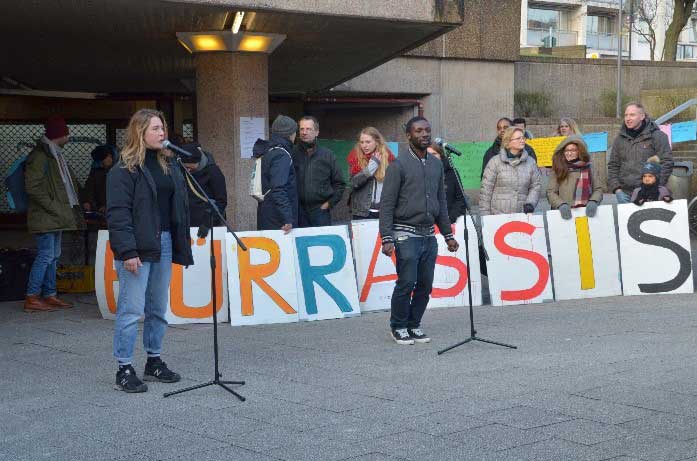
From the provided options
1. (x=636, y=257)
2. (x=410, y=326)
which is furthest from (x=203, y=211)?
(x=636, y=257)

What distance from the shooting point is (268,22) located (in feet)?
39.6

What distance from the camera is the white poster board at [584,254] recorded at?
1135 cm

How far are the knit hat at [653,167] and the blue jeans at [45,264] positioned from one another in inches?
249

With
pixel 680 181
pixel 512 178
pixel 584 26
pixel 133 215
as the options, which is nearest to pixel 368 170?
pixel 512 178

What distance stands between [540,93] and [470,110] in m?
3.23

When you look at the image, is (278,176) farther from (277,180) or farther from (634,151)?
(634,151)

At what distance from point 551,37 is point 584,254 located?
5679cm

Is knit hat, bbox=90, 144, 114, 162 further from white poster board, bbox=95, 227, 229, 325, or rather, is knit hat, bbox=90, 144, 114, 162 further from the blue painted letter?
the blue painted letter

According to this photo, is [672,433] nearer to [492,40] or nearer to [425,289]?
[425,289]

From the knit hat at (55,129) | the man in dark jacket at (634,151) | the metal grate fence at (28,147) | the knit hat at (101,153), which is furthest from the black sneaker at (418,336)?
the metal grate fence at (28,147)

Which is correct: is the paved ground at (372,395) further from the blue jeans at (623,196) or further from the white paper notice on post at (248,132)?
the white paper notice on post at (248,132)

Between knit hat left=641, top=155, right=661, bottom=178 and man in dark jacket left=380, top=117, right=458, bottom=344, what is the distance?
355cm

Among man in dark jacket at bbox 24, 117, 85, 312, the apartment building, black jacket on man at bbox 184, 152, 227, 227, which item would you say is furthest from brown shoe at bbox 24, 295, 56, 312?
the apartment building

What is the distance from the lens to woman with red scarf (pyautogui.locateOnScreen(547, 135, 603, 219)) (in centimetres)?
1148
